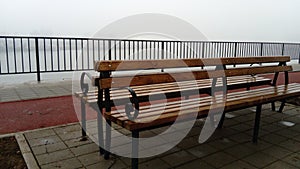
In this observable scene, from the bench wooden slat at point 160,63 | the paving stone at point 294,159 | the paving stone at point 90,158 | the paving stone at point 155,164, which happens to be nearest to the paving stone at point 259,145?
the paving stone at point 294,159

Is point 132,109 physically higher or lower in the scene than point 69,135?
higher

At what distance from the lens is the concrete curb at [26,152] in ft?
8.22

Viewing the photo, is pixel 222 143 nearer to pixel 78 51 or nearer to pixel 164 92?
pixel 164 92

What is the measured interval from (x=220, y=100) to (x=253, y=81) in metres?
1.31

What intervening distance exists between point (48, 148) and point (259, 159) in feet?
7.10

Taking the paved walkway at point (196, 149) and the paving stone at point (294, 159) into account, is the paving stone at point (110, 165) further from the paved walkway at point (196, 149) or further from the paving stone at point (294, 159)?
the paving stone at point (294, 159)

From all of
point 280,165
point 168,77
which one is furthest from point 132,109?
point 280,165

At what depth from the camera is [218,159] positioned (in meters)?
2.69

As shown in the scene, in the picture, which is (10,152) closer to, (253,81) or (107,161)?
(107,161)

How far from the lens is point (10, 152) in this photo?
278 cm

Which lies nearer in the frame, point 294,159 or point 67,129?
point 294,159

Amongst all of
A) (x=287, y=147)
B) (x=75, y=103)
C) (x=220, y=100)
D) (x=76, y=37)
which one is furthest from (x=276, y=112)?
(x=76, y=37)

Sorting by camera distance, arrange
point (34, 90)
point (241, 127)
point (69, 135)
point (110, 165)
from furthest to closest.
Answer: point (34, 90)
point (241, 127)
point (69, 135)
point (110, 165)

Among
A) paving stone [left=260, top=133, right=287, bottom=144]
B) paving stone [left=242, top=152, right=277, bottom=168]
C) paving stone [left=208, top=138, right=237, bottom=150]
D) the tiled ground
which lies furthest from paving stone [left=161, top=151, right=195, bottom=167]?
paving stone [left=260, top=133, right=287, bottom=144]
